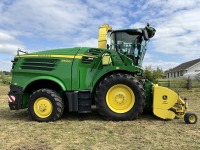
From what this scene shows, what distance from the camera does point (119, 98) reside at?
786 cm

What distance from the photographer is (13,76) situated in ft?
27.5

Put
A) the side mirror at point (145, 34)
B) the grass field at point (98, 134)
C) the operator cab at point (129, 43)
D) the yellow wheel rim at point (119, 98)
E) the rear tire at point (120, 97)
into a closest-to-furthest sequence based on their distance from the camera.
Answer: the grass field at point (98, 134) < the rear tire at point (120, 97) < the yellow wheel rim at point (119, 98) < the side mirror at point (145, 34) < the operator cab at point (129, 43)

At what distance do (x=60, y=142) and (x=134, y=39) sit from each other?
450 cm

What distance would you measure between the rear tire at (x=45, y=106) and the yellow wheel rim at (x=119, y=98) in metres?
1.37

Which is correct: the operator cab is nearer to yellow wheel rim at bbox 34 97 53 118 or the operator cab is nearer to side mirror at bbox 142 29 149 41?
side mirror at bbox 142 29 149 41

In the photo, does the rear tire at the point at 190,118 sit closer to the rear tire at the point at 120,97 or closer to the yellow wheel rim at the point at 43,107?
the rear tire at the point at 120,97

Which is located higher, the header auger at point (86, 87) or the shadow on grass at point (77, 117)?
the header auger at point (86, 87)

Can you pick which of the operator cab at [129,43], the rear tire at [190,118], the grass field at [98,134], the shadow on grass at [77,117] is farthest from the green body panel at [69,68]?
the rear tire at [190,118]

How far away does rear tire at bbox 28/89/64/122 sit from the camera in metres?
7.75

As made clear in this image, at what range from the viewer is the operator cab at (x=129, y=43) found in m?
8.81

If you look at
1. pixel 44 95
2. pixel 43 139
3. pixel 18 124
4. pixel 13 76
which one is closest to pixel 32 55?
pixel 13 76

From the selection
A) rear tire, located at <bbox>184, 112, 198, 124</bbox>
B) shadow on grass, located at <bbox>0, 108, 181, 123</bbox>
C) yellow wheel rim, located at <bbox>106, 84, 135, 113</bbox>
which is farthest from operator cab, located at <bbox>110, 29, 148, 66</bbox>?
rear tire, located at <bbox>184, 112, 198, 124</bbox>

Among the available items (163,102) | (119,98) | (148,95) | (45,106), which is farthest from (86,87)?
(163,102)

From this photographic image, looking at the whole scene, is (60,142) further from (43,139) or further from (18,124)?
(18,124)
